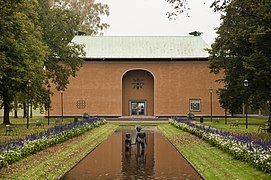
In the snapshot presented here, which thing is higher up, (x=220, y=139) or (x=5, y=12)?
(x=5, y=12)

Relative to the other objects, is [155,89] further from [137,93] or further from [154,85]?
[137,93]

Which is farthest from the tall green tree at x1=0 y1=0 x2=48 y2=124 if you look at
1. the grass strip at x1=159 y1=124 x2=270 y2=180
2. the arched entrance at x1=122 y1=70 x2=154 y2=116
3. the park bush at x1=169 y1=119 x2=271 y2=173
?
the arched entrance at x1=122 y1=70 x2=154 y2=116

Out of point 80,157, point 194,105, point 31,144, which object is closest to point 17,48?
point 31,144

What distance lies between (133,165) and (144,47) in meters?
39.9

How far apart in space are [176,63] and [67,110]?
13.4 metres

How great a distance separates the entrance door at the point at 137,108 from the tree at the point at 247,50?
17.4 m

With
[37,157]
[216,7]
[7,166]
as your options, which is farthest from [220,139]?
[7,166]

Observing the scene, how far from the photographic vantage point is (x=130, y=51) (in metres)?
52.2

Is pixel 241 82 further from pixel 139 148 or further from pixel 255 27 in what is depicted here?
pixel 139 148

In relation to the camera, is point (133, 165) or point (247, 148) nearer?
point (133, 165)

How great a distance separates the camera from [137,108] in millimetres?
52250

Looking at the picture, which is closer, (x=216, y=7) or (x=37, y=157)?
(x=37, y=157)

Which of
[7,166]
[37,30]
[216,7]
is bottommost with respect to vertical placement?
[7,166]

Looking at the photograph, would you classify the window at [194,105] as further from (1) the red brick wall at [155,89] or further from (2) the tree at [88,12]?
(2) the tree at [88,12]
